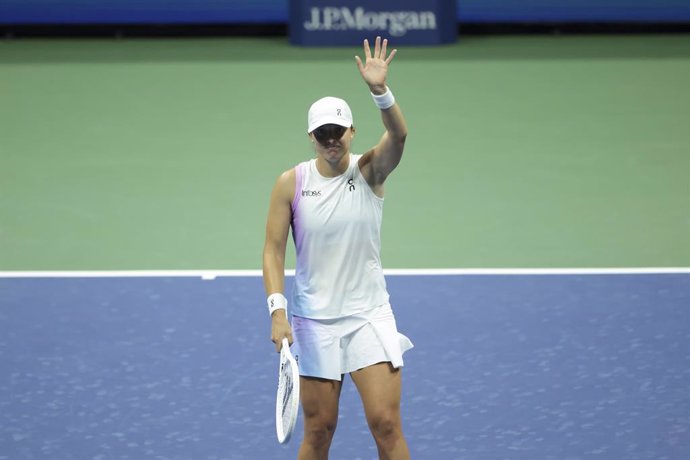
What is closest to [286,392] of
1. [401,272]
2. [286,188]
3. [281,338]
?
[281,338]

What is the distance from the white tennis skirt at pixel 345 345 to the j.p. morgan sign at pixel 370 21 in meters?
10.2

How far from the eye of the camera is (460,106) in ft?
41.5

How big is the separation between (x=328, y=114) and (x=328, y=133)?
104mm

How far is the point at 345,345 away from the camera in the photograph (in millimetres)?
5141

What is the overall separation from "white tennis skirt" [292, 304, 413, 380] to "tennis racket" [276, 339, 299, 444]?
0.14 m

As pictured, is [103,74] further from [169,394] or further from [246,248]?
[169,394]

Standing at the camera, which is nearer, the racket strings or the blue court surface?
the racket strings

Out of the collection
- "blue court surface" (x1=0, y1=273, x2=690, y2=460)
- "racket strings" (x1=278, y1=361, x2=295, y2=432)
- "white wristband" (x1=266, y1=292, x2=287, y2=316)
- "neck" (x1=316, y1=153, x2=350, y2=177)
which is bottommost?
"blue court surface" (x1=0, y1=273, x2=690, y2=460)

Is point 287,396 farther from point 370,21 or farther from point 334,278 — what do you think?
point 370,21

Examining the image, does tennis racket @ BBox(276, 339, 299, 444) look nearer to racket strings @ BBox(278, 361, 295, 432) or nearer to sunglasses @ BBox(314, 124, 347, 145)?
racket strings @ BBox(278, 361, 295, 432)

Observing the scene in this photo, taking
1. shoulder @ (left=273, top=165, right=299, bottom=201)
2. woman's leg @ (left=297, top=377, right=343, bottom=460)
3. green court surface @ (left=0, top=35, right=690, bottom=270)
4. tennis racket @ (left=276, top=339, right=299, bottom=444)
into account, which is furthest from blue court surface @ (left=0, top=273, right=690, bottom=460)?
shoulder @ (left=273, top=165, right=299, bottom=201)

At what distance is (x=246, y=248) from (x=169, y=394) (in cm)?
253

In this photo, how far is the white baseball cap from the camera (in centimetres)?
491

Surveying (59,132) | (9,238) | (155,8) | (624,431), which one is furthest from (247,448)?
(155,8)
